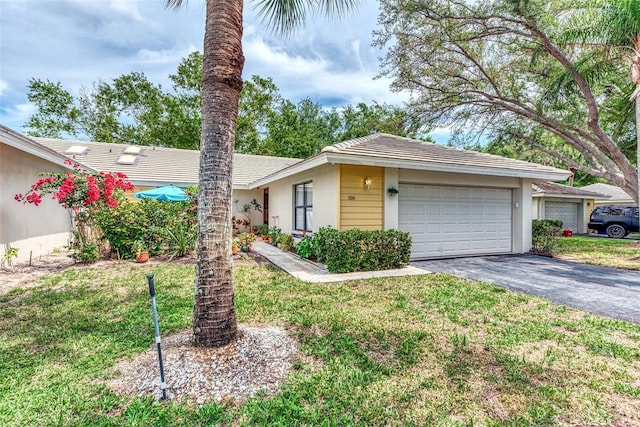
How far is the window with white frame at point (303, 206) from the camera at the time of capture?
977 centimetres

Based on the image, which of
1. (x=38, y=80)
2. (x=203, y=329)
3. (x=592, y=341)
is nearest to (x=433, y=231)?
(x=592, y=341)

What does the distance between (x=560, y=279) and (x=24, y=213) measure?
12.7 m

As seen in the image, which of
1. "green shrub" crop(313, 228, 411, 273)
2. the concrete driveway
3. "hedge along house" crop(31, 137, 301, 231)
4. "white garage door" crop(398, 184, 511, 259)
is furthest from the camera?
"hedge along house" crop(31, 137, 301, 231)

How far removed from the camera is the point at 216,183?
296cm

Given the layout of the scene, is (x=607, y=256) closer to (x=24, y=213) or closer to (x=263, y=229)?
(x=263, y=229)

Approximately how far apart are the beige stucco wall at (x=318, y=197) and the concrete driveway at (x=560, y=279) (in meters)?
A: 2.72

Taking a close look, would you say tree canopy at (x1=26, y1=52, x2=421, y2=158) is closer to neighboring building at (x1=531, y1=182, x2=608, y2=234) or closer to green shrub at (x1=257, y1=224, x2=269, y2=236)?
green shrub at (x1=257, y1=224, x2=269, y2=236)

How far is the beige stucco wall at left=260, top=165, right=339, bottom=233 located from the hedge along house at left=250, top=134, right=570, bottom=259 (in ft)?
0.09

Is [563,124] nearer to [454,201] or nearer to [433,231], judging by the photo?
[454,201]

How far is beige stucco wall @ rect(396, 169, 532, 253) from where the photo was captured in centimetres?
798

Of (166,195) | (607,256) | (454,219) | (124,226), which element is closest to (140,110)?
(166,195)

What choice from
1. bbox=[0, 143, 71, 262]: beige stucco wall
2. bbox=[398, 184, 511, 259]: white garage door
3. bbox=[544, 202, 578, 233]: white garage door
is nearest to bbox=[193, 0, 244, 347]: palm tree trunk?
bbox=[398, 184, 511, 259]: white garage door

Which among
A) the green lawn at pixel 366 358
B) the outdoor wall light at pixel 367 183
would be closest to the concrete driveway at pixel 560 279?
the green lawn at pixel 366 358

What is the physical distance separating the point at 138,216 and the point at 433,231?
856 centimetres
